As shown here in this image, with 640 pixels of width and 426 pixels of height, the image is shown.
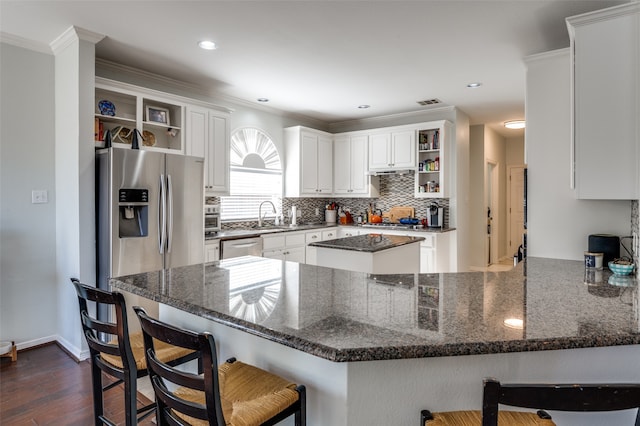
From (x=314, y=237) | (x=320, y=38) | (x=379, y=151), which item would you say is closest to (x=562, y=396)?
(x=320, y=38)

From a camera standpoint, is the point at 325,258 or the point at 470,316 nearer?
the point at 470,316

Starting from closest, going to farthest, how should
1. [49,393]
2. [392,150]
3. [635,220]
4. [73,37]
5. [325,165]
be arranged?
[635,220]
[49,393]
[73,37]
[392,150]
[325,165]

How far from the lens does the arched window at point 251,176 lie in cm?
508

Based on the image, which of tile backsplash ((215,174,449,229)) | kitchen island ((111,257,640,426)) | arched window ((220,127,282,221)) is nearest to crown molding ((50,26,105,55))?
arched window ((220,127,282,221))

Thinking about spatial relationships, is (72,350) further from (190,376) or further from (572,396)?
(572,396)

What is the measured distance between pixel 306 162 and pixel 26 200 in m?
3.55

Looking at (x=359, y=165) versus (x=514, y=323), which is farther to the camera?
(x=359, y=165)

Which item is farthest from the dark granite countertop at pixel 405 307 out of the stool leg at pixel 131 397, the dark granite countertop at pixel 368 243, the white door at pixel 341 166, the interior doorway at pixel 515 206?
the interior doorway at pixel 515 206

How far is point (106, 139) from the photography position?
10.6ft

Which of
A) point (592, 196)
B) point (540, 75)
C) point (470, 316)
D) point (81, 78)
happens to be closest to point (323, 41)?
point (540, 75)

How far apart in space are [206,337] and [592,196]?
7.51ft

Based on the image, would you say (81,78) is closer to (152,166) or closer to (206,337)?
(152,166)

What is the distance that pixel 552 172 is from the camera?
274cm

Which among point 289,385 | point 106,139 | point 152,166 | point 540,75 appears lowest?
point 289,385
